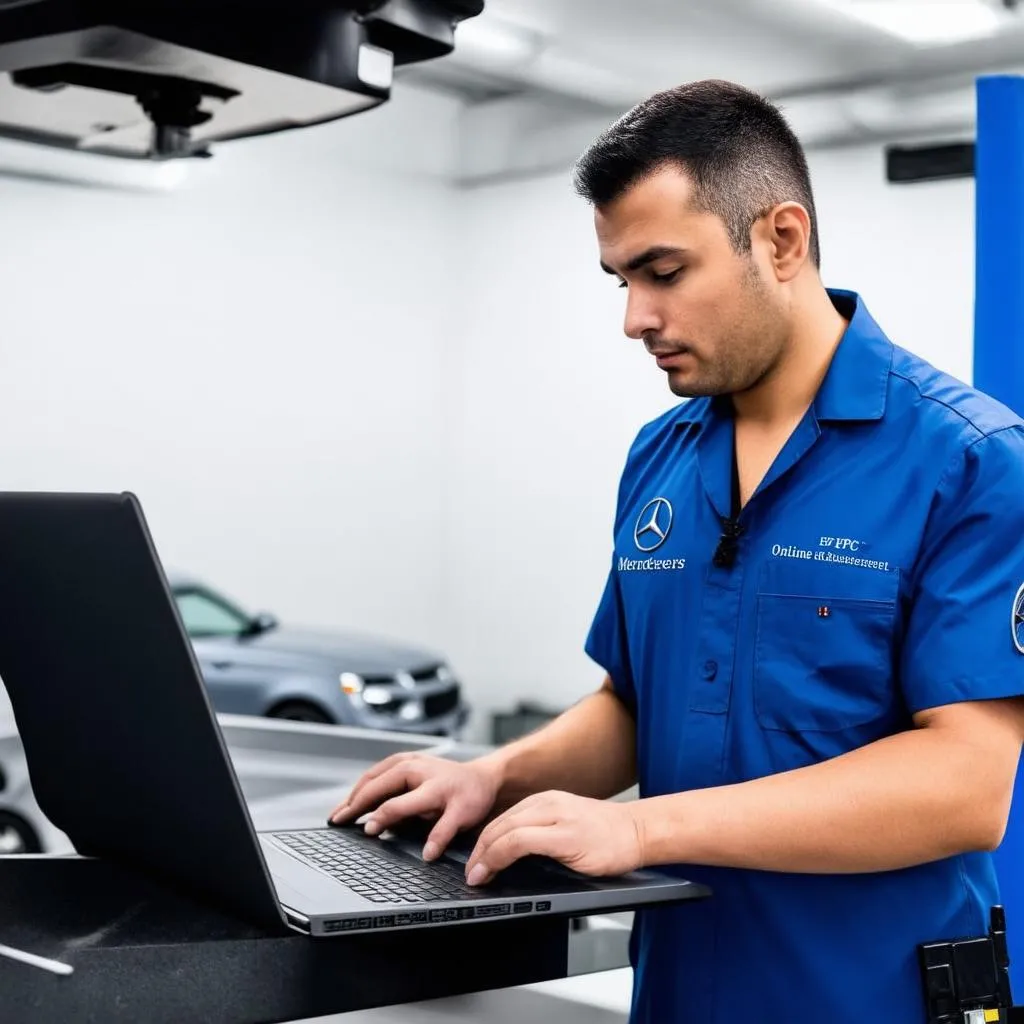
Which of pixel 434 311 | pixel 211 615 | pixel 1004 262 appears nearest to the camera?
pixel 1004 262

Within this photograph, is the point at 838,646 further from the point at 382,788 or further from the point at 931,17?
the point at 931,17

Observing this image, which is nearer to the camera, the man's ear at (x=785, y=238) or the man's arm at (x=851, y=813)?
the man's arm at (x=851, y=813)

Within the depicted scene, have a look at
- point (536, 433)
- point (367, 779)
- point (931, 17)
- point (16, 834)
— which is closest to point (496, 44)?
point (931, 17)

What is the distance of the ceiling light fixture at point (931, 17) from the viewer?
5469 mm

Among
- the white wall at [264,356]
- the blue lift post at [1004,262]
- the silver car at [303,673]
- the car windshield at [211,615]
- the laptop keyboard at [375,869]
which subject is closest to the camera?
the laptop keyboard at [375,869]

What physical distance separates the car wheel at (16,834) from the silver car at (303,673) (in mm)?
1712

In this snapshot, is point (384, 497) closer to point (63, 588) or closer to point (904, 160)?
point (904, 160)

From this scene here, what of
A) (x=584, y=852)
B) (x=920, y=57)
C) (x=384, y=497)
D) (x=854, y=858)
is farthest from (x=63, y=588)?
(x=384, y=497)

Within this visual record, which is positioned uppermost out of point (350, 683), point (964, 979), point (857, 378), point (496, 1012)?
point (857, 378)

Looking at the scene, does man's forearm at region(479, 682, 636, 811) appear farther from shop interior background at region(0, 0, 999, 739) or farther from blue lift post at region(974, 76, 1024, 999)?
shop interior background at region(0, 0, 999, 739)

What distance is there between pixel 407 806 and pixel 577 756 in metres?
0.21

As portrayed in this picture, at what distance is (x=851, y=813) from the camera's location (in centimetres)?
100

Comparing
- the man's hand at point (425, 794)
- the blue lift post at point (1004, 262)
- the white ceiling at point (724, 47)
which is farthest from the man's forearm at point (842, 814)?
the white ceiling at point (724, 47)

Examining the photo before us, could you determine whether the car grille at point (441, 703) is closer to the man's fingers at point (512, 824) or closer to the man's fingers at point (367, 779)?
the man's fingers at point (367, 779)
